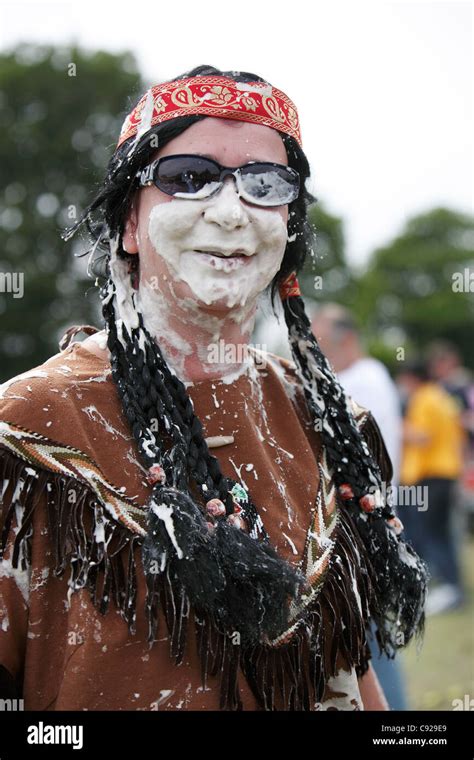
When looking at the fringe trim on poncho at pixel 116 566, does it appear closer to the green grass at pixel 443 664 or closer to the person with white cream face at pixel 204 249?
the person with white cream face at pixel 204 249

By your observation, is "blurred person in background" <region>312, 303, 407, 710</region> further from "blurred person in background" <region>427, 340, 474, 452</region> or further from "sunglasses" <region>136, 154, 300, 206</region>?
"blurred person in background" <region>427, 340, 474, 452</region>

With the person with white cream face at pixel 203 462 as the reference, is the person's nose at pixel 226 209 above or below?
above

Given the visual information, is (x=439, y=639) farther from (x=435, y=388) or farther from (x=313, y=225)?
(x=313, y=225)

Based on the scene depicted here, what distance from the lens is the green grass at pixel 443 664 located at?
16.5 ft

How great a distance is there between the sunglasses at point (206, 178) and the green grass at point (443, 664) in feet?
10.2

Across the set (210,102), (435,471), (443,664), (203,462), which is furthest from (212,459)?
(435,471)

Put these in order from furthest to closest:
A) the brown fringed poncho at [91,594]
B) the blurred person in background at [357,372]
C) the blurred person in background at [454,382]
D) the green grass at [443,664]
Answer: the blurred person in background at [454,382] < the green grass at [443,664] < the blurred person in background at [357,372] < the brown fringed poncho at [91,594]

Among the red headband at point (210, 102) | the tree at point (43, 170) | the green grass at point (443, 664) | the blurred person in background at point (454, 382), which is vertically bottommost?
the green grass at point (443, 664)

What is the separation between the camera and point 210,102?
79.1 inches

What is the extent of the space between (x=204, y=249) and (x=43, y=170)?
18.6m

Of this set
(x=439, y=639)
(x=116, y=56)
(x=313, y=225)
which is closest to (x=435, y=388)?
(x=439, y=639)

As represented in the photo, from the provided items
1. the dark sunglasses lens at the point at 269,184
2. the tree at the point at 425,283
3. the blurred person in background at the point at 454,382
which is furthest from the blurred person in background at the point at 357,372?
the tree at the point at 425,283

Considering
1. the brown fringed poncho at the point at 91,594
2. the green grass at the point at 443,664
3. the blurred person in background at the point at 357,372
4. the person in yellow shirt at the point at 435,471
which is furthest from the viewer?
the person in yellow shirt at the point at 435,471
